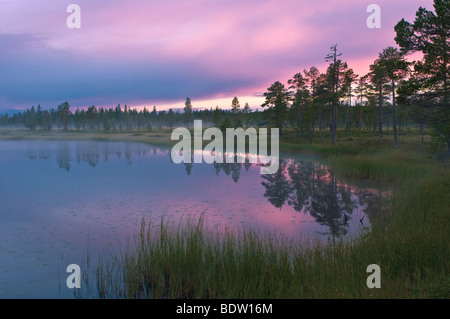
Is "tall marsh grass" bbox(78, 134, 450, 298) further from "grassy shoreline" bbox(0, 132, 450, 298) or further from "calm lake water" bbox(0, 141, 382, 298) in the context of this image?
"calm lake water" bbox(0, 141, 382, 298)

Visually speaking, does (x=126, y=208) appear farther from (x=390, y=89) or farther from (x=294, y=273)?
(x=390, y=89)

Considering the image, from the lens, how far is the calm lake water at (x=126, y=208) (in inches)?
391

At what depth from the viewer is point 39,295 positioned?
7.76 metres

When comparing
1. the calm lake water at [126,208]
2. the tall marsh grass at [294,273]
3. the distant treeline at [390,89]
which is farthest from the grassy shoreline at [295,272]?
the distant treeline at [390,89]

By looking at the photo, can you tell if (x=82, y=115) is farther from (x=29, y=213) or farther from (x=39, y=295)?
(x=39, y=295)

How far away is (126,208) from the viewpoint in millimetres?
16109

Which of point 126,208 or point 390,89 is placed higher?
point 390,89

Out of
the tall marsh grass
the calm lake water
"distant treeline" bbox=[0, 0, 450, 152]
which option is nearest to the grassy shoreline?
the tall marsh grass

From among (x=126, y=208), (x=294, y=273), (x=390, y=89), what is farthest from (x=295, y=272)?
(x=390, y=89)

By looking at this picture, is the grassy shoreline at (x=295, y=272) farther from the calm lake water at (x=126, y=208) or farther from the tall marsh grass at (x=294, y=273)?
the calm lake water at (x=126, y=208)

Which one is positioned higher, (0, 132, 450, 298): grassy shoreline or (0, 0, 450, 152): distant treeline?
(0, 0, 450, 152): distant treeline

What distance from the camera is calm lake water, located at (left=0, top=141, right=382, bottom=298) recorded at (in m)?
9.92
